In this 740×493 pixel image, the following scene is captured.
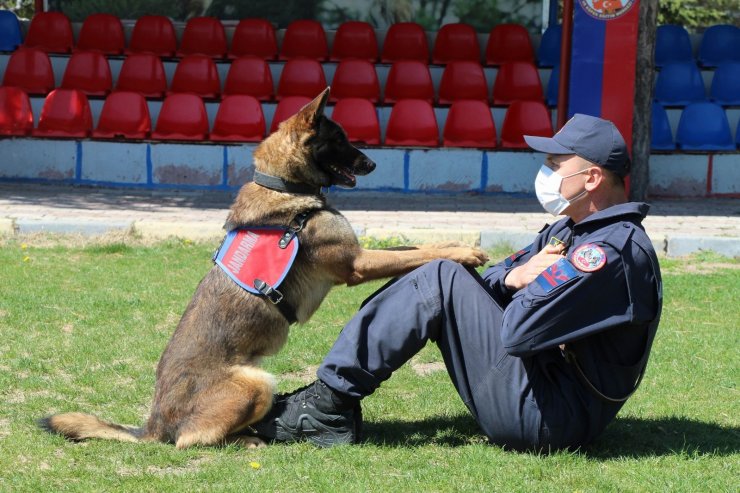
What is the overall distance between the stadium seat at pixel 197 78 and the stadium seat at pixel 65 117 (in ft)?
4.17

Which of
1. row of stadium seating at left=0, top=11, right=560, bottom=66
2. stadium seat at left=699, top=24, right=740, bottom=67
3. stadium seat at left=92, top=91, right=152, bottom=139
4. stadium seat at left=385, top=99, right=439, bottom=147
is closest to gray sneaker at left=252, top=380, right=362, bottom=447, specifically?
stadium seat at left=385, top=99, right=439, bottom=147

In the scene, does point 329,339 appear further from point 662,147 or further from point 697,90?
point 697,90

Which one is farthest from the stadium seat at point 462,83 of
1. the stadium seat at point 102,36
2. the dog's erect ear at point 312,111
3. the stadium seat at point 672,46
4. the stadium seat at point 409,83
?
the dog's erect ear at point 312,111

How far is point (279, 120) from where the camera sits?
12.5m

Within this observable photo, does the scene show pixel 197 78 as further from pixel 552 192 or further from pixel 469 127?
pixel 552 192

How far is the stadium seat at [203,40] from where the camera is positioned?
47.2 feet

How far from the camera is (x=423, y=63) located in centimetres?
1377

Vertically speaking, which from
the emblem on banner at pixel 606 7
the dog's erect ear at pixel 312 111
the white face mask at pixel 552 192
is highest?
the emblem on banner at pixel 606 7

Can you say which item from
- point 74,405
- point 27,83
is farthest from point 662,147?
point 74,405

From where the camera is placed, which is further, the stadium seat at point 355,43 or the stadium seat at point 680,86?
the stadium seat at point 355,43

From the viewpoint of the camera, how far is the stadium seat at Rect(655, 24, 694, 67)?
14.4 meters

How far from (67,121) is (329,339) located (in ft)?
25.7

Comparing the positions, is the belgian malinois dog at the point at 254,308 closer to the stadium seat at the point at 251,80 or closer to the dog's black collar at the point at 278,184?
the dog's black collar at the point at 278,184

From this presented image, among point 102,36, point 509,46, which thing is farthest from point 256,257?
point 102,36
